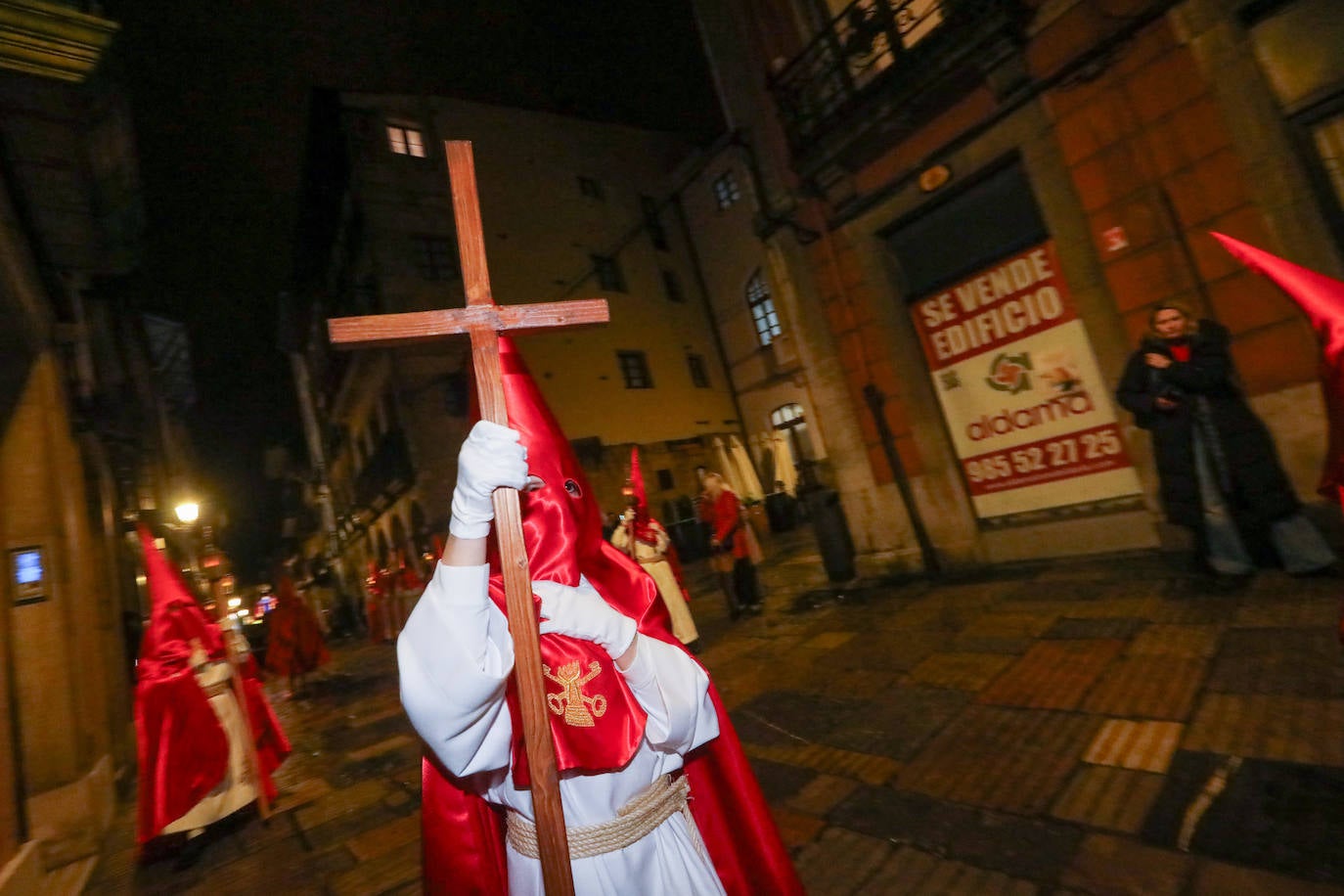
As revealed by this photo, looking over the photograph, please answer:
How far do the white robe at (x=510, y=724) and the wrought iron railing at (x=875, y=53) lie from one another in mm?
7414

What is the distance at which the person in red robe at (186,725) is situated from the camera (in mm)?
4527

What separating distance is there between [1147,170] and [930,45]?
268 cm

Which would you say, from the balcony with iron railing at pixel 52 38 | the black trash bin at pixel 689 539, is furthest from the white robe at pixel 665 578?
the black trash bin at pixel 689 539

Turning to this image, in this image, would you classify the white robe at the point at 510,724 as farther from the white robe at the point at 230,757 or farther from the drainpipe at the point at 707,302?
the drainpipe at the point at 707,302

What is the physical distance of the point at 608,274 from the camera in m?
22.6

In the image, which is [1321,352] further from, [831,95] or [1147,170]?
[831,95]

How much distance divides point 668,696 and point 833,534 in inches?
283

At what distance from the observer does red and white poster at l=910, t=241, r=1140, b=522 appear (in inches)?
249

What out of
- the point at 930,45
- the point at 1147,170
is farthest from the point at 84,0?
the point at 1147,170

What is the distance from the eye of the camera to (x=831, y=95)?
25.3 feet

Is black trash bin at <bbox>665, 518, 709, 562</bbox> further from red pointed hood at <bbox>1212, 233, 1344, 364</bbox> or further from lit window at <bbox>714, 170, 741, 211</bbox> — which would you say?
red pointed hood at <bbox>1212, 233, 1344, 364</bbox>

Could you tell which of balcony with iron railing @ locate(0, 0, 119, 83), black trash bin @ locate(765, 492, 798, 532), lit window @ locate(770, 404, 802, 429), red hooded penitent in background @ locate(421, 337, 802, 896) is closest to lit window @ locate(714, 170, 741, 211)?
lit window @ locate(770, 404, 802, 429)

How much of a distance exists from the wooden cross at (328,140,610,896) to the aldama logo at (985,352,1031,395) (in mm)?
6606

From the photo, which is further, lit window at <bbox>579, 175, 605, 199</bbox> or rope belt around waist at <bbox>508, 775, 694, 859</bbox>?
lit window at <bbox>579, 175, 605, 199</bbox>
